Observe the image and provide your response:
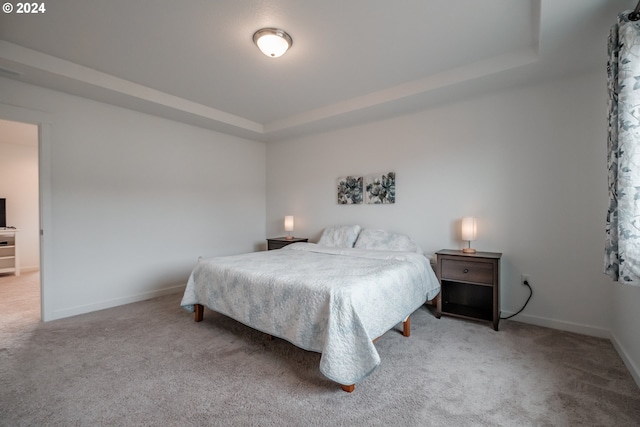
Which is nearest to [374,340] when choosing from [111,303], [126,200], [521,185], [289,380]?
[289,380]

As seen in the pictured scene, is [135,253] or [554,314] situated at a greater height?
[135,253]

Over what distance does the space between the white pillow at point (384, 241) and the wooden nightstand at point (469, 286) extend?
15.7 inches

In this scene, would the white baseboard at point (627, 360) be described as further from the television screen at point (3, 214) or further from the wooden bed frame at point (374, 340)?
the television screen at point (3, 214)

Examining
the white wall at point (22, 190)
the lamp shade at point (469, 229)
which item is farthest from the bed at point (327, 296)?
the white wall at point (22, 190)

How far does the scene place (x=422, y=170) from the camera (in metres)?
3.52

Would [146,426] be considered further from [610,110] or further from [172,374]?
[610,110]

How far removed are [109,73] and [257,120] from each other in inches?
75.3

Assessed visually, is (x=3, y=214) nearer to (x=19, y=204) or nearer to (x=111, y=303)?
(x=19, y=204)

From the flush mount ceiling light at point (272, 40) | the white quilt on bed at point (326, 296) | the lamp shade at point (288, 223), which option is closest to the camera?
the white quilt on bed at point (326, 296)

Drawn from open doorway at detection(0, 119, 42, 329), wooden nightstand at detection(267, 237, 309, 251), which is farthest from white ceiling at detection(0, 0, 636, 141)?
open doorway at detection(0, 119, 42, 329)

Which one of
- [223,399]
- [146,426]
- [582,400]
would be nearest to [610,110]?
[582,400]

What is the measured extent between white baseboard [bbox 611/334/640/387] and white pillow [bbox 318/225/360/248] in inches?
99.9

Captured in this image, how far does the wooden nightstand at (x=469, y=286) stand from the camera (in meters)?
2.66

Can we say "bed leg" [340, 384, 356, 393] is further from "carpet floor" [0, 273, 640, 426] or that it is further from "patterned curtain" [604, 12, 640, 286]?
"patterned curtain" [604, 12, 640, 286]
